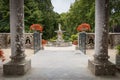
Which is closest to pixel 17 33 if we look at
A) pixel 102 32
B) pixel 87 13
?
pixel 102 32

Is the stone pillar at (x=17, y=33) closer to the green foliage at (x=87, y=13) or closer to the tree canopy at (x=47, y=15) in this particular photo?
the green foliage at (x=87, y=13)

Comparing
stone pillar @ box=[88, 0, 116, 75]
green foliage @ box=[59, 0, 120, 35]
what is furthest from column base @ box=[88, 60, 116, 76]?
green foliage @ box=[59, 0, 120, 35]

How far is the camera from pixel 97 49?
23.3ft

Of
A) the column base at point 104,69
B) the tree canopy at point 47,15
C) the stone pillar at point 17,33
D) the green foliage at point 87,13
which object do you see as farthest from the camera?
the tree canopy at point 47,15

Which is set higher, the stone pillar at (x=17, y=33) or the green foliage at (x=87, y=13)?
the green foliage at (x=87, y=13)

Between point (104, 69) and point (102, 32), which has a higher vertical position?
point (102, 32)

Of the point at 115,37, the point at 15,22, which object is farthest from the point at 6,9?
the point at 15,22

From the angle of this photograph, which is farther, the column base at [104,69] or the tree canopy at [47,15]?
the tree canopy at [47,15]

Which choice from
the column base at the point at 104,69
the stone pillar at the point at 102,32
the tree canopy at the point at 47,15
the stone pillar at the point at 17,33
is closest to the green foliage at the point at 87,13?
the tree canopy at the point at 47,15

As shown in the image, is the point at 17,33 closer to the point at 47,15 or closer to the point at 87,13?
the point at 87,13

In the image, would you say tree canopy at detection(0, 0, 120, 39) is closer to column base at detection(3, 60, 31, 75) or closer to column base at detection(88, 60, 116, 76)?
column base at detection(88, 60, 116, 76)

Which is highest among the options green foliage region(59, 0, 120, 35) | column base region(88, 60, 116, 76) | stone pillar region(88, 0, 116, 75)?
green foliage region(59, 0, 120, 35)

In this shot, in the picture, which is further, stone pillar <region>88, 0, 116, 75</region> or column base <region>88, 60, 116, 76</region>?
stone pillar <region>88, 0, 116, 75</region>

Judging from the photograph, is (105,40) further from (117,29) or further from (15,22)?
(117,29)
